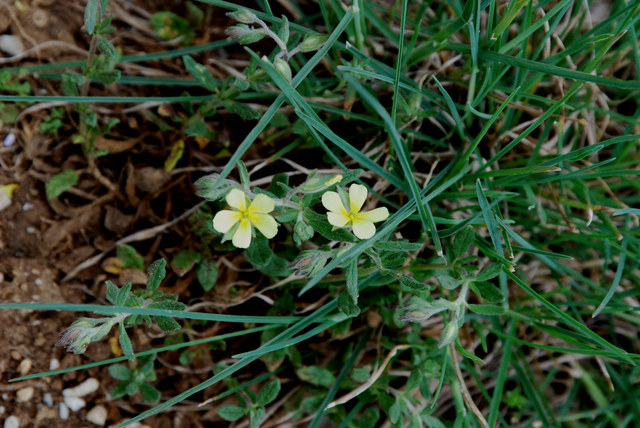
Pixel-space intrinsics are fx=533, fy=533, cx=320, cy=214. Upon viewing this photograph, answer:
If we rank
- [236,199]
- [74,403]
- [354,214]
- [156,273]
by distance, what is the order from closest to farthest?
1. [236,199]
2. [354,214]
3. [156,273]
4. [74,403]

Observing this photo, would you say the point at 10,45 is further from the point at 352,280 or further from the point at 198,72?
the point at 352,280

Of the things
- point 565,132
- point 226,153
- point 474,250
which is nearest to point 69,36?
point 226,153

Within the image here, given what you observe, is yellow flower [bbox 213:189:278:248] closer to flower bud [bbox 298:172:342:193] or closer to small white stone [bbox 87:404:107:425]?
flower bud [bbox 298:172:342:193]

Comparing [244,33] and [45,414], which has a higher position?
[244,33]

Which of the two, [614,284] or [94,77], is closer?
[614,284]

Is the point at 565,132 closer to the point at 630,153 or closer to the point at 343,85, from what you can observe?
the point at 630,153

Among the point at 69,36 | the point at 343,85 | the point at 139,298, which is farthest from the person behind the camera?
the point at 69,36

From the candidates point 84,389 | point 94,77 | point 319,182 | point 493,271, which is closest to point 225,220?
point 319,182
